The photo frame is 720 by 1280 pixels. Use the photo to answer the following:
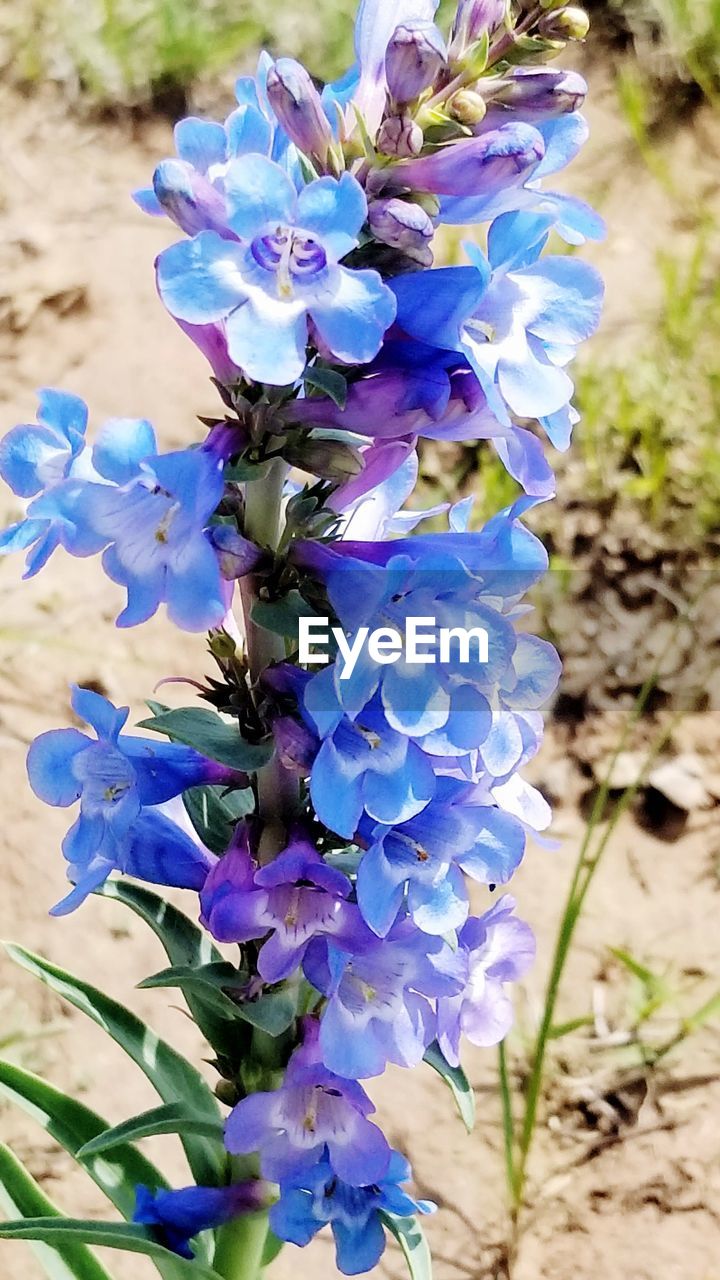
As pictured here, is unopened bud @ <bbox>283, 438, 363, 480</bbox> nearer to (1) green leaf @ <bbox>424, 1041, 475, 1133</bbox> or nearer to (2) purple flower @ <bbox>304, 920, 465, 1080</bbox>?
(2) purple flower @ <bbox>304, 920, 465, 1080</bbox>

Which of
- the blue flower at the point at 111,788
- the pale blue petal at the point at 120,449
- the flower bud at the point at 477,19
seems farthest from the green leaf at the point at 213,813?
the flower bud at the point at 477,19

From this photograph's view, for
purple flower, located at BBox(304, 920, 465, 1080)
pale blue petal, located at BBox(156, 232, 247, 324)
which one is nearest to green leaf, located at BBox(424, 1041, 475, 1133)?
purple flower, located at BBox(304, 920, 465, 1080)

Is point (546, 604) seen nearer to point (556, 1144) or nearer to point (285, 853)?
point (556, 1144)

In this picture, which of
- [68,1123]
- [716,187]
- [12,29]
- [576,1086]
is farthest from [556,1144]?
[12,29]

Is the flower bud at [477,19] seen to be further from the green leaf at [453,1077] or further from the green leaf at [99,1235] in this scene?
the green leaf at [99,1235]

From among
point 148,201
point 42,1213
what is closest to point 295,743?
point 148,201

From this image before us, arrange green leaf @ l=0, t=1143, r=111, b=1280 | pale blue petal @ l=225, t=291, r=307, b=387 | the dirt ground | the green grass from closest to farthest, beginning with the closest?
pale blue petal @ l=225, t=291, r=307, b=387, green leaf @ l=0, t=1143, r=111, b=1280, the dirt ground, the green grass

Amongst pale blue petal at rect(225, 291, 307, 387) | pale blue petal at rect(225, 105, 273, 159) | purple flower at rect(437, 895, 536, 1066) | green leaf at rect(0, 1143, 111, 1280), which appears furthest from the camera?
green leaf at rect(0, 1143, 111, 1280)
